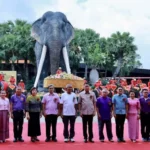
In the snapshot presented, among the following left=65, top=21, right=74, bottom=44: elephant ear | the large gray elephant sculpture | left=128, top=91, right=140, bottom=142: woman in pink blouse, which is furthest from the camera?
left=65, top=21, right=74, bottom=44: elephant ear

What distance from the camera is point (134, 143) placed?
30.7 feet

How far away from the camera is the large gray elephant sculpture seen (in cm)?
2012

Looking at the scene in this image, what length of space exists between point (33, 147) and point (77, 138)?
180 cm

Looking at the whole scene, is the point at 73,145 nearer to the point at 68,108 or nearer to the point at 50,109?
the point at 68,108

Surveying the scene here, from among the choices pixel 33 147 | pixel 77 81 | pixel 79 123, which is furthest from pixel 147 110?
pixel 77 81

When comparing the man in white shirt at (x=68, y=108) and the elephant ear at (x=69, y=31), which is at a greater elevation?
the elephant ear at (x=69, y=31)

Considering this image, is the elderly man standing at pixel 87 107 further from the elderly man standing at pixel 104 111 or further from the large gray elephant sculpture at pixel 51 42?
the large gray elephant sculpture at pixel 51 42

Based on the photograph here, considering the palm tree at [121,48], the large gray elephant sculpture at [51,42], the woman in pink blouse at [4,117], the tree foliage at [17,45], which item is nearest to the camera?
the woman in pink blouse at [4,117]

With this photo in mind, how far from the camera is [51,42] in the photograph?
20.2m

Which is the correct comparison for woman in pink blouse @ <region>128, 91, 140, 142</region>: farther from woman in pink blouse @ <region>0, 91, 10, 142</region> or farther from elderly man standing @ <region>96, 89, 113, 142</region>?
woman in pink blouse @ <region>0, 91, 10, 142</region>

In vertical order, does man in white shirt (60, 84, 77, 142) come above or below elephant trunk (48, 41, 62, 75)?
below

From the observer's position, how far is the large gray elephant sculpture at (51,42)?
20.1 m

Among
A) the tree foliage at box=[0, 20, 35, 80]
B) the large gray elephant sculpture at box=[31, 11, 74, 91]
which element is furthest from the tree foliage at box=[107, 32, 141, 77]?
the large gray elephant sculpture at box=[31, 11, 74, 91]

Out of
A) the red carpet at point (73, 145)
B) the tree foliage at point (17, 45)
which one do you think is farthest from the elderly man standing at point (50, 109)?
the tree foliage at point (17, 45)
